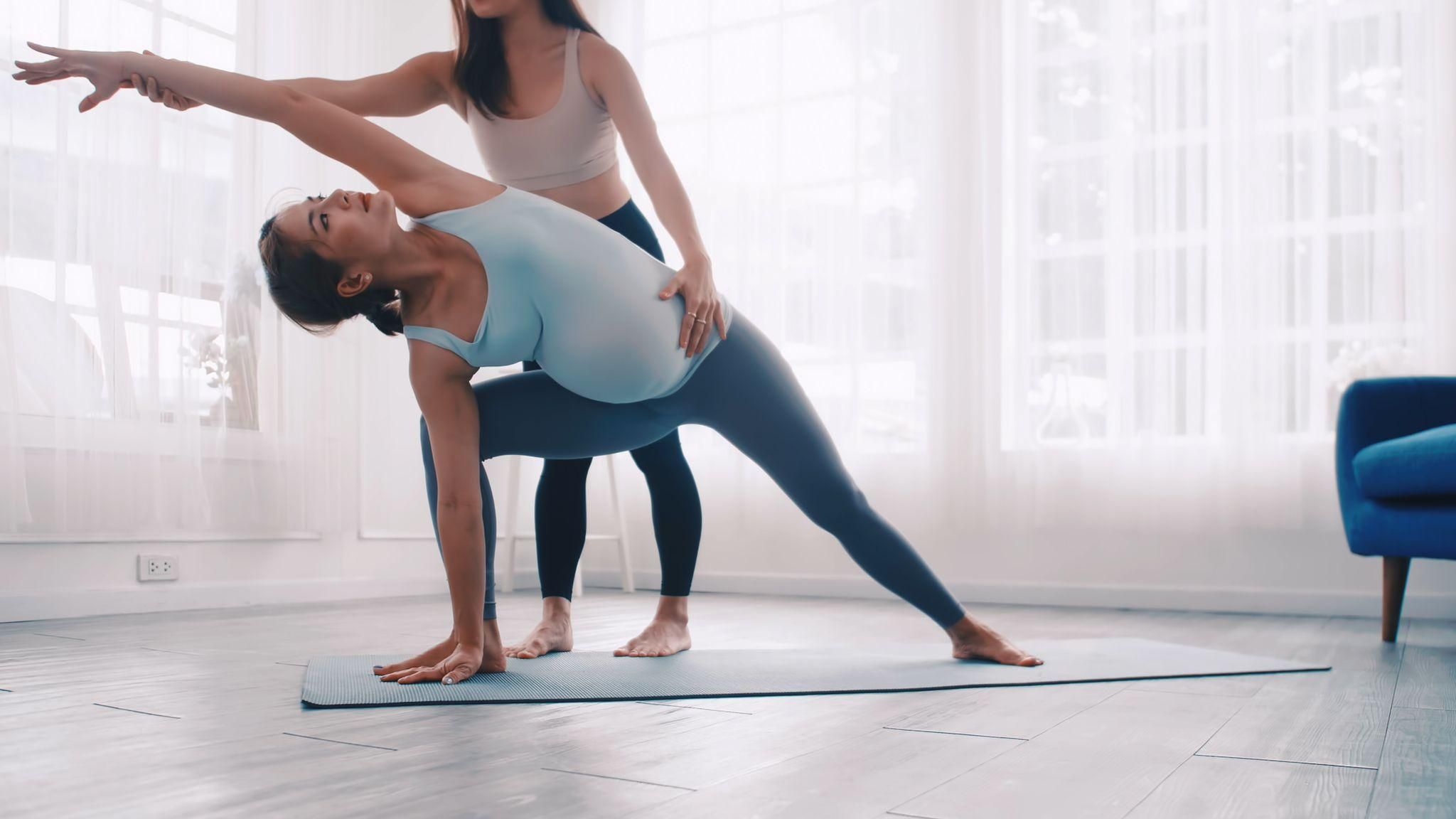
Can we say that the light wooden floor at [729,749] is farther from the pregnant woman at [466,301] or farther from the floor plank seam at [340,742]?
the pregnant woman at [466,301]

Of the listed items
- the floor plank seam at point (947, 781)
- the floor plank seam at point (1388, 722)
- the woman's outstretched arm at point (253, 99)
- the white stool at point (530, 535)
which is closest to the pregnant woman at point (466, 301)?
the woman's outstretched arm at point (253, 99)

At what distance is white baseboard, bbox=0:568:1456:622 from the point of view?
2.86m

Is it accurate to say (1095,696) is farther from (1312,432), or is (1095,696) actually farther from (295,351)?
(295,351)

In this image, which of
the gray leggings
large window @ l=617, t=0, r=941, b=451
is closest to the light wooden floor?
the gray leggings

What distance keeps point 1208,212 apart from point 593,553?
2647 millimetres

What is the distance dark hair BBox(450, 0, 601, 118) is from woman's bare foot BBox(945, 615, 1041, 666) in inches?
49.5

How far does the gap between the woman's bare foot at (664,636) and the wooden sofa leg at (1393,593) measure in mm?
1622

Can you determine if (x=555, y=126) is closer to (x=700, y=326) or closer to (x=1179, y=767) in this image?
(x=700, y=326)

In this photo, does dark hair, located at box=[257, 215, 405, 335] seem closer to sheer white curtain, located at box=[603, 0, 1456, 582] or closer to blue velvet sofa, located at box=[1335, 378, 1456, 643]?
blue velvet sofa, located at box=[1335, 378, 1456, 643]

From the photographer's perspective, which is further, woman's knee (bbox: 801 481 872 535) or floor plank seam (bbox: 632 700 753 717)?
woman's knee (bbox: 801 481 872 535)

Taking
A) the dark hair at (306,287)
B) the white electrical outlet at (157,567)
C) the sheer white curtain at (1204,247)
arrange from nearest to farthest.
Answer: the dark hair at (306,287) → the white electrical outlet at (157,567) → the sheer white curtain at (1204,247)

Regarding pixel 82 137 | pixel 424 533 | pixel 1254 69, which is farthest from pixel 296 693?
pixel 1254 69

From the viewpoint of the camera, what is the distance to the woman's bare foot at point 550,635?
79.0 inches

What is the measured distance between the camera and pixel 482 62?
6.52 feet
